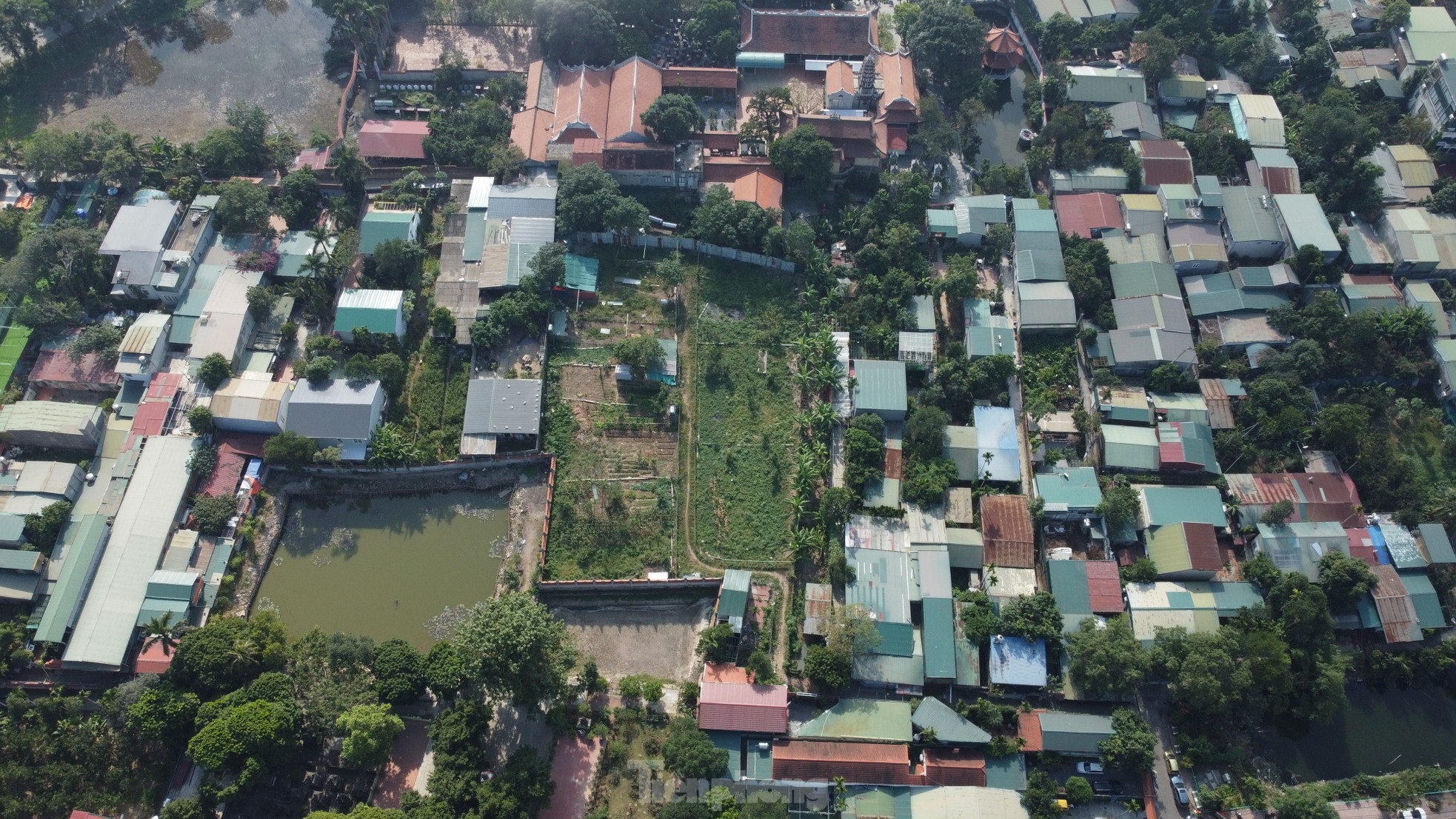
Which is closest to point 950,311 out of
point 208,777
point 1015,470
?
point 1015,470

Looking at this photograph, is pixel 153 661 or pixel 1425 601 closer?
pixel 153 661

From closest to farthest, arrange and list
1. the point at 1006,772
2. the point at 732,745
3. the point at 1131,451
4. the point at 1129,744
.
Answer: the point at 1129,744
the point at 1006,772
the point at 732,745
the point at 1131,451

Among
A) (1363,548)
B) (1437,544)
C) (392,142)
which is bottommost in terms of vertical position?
(1363,548)

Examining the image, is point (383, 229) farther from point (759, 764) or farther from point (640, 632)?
point (759, 764)

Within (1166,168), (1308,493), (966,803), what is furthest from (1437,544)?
(966,803)

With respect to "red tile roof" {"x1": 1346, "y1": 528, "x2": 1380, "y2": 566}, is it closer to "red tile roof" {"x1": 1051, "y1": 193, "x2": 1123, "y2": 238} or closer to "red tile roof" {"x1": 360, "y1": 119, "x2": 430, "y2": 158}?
"red tile roof" {"x1": 1051, "y1": 193, "x2": 1123, "y2": 238}

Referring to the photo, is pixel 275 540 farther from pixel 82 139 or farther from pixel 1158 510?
pixel 1158 510

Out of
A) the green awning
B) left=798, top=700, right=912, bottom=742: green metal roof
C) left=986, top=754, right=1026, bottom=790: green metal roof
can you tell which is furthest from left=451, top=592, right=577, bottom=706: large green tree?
the green awning
